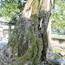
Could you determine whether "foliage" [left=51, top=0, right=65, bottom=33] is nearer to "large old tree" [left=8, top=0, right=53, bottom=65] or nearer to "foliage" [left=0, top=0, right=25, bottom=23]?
"foliage" [left=0, top=0, right=25, bottom=23]

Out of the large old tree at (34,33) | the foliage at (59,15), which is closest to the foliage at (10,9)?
the large old tree at (34,33)

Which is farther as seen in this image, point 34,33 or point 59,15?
point 59,15

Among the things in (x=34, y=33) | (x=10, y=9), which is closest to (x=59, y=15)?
(x=10, y=9)

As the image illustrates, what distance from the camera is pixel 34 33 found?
162 inches

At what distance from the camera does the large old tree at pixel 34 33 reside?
3.76 meters

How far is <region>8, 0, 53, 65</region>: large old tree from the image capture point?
376 centimetres

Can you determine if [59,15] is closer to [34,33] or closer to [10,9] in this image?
[10,9]

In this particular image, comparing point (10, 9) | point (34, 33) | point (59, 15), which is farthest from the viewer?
point (59, 15)

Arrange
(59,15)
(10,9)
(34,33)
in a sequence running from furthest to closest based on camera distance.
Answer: (59,15) → (10,9) → (34,33)

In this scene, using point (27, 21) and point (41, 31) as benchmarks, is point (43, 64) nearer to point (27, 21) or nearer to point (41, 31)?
point (41, 31)

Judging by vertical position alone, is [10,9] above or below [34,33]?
above

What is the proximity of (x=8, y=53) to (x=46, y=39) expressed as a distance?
77.3 inches

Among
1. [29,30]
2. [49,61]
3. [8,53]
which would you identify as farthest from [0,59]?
[49,61]

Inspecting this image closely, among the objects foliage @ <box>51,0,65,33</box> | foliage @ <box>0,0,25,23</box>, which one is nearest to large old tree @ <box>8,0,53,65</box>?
foliage @ <box>0,0,25,23</box>
